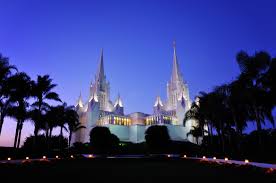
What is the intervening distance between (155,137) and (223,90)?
2426 centimetres

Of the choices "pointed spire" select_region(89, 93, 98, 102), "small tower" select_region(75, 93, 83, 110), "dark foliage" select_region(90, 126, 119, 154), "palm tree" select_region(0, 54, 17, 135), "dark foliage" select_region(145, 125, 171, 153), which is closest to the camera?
"palm tree" select_region(0, 54, 17, 135)

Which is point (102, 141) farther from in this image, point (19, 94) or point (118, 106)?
point (118, 106)

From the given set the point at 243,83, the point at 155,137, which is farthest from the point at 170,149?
the point at 243,83

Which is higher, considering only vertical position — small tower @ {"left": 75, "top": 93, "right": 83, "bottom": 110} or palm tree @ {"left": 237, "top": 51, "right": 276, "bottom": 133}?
small tower @ {"left": 75, "top": 93, "right": 83, "bottom": 110}

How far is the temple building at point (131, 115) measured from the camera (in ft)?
257

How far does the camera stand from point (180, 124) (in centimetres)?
8412

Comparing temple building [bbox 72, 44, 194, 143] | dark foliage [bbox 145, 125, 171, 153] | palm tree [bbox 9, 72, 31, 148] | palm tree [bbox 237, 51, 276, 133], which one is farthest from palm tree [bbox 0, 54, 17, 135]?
temple building [bbox 72, 44, 194, 143]

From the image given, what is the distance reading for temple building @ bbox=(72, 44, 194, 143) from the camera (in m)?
78.2

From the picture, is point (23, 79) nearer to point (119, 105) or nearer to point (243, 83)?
point (243, 83)

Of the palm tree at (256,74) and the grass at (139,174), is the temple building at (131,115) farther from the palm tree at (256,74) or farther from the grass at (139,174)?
the grass at (139,174)

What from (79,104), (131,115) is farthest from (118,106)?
(79,104)

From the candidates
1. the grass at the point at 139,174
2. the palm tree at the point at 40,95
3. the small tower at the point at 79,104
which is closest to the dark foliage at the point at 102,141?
the palm tree at the point at 40,95

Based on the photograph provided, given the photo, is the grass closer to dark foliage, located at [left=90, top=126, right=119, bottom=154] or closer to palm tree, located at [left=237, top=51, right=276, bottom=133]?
palm tree, located at [left=237, top=51, right=276, bottom=133]

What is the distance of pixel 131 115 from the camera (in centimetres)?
8825
